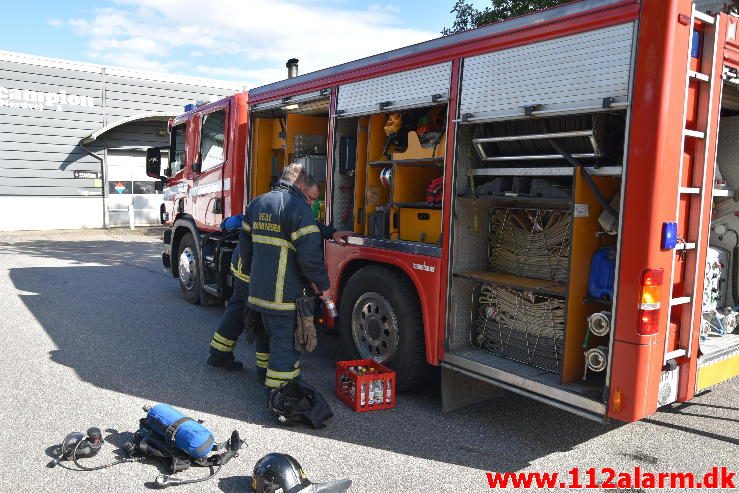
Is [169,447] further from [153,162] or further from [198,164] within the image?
[153,162]

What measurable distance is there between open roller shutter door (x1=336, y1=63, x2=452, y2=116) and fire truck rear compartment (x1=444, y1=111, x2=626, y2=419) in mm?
402

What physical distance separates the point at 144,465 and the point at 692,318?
332 centimetres

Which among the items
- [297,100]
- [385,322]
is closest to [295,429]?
[385,322]

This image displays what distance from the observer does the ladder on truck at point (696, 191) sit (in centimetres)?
347

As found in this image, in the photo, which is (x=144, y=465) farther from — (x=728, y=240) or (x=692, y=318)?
(x=728, y=240)

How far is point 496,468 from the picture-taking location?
12.5ft

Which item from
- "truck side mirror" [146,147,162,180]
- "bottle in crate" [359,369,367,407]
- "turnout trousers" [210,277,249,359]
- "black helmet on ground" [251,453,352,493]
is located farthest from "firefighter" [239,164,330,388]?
"truck side mirror" [146,147,162,180]

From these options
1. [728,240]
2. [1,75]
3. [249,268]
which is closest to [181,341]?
[249,268]

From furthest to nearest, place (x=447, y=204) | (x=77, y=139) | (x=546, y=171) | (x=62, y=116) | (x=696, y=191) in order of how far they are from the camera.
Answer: (x=77, y=139) → (x=62, y=116) → (x=447, y=204) → (x=546, y=171) → (x=696, y=191)

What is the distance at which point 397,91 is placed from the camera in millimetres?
4941

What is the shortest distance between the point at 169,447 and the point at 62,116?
17777mm

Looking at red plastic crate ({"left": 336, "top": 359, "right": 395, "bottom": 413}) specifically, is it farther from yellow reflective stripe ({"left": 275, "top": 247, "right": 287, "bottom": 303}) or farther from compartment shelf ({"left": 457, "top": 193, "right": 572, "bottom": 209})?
compartment shelf ({"left": 457, "top": 193, "right": 572, "bottom": 209})

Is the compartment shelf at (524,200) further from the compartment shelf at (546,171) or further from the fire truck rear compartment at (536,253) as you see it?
the compartment shelf at (546,171)

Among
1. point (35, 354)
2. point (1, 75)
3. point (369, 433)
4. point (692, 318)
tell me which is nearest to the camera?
point (692, 318)
